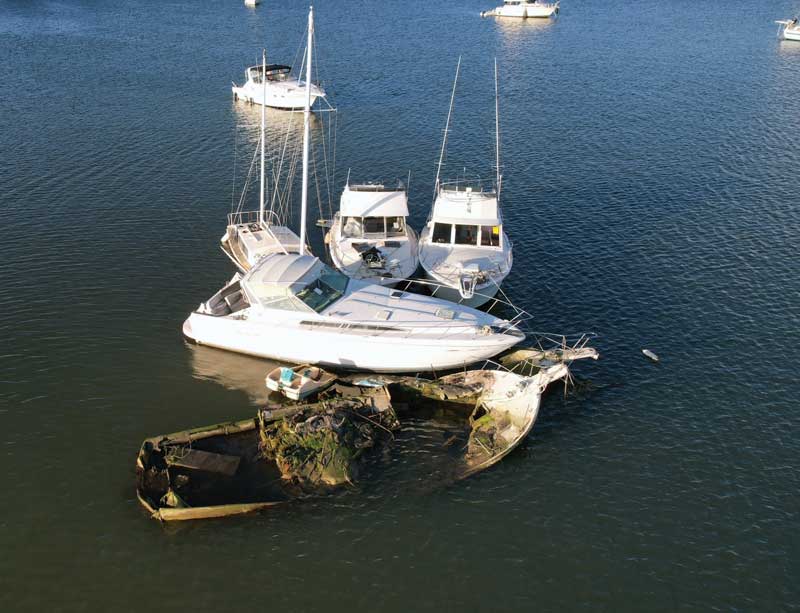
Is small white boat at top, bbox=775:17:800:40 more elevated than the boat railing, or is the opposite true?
small white boat at top, bbox=775:17:800:40

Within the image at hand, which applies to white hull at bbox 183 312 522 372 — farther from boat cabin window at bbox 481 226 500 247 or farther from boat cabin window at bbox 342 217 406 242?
boat cabin window at bbox 342 217 406 242

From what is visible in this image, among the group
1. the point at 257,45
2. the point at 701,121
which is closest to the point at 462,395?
the point at 701,121

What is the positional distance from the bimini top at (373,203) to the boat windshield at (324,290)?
7720 mm

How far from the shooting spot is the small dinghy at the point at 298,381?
36.2 m

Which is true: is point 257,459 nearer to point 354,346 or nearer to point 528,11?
point 354,346

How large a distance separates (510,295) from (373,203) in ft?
37.3

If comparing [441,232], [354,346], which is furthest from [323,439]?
[441,232]

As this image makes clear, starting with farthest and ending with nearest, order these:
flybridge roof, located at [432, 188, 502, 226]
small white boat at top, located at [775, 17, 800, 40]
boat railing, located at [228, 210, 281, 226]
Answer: small white boat at top, located at [775, 17, 800, 40]
boat railing, located at [228, 210, 281, 226]
flybridge roof, located at [432, 188, 502, 226]

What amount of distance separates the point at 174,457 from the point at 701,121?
236ft

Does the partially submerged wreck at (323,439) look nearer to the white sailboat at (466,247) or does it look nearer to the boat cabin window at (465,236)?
the white sailboat at (466,247)

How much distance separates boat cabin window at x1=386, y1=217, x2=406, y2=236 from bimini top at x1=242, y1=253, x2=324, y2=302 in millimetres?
9459

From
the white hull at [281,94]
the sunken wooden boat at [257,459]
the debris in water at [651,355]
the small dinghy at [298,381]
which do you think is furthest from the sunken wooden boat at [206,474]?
the white hull at [281,94]

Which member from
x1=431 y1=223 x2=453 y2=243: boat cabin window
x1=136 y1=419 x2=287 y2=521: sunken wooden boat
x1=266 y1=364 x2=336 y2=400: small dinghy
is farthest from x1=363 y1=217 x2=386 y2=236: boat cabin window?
x1=136 y1=419 x2=287 y2=521: sunken wooden boat

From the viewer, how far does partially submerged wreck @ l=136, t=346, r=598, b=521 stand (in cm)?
3059
